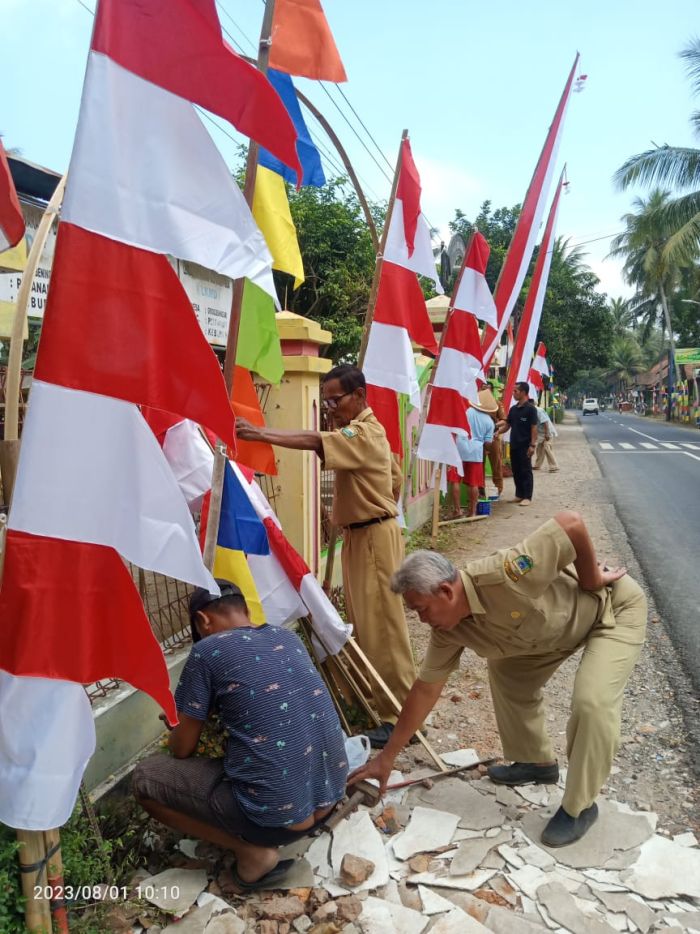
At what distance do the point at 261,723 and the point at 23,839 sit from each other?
2.42 ft

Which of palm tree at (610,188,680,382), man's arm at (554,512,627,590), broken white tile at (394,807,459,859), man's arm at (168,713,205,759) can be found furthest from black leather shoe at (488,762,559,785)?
palm tree at (610,188,680,382)

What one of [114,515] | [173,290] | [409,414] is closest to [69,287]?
[173,290]

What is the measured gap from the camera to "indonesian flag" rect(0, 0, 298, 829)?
1.98 metres

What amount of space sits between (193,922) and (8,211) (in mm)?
2310

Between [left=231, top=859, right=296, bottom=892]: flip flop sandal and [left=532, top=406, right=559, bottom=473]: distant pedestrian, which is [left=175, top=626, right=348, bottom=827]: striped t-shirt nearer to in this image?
[left=231, top=859, right=296, bottom=892]: flip flop sandal

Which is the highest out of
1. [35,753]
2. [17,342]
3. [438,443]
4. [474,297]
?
[474,297]

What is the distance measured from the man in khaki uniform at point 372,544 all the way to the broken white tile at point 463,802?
1.29 ft

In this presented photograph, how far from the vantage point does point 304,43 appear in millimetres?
2902

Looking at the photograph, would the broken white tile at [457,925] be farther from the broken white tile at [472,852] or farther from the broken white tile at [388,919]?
the broken white tile at [472,852]

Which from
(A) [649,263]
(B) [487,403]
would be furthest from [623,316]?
(B) [487,403]

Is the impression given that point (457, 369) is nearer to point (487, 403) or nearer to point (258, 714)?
point (258, 714)

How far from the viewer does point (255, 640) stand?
2.49m

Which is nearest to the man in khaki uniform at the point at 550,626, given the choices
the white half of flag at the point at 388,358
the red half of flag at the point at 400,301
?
the white half of flag at the point at 388,358

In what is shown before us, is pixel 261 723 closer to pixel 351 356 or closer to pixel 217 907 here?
pixel 217 907
